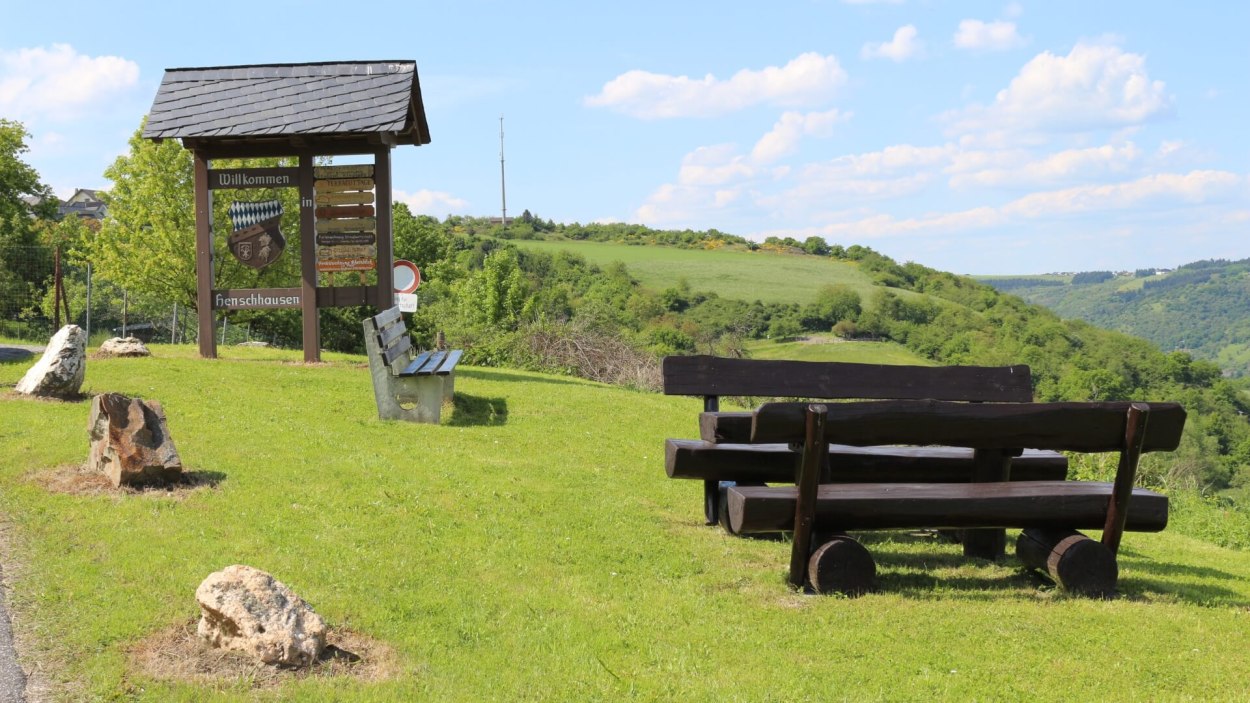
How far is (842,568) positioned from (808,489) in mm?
507

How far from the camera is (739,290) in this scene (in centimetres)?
8338

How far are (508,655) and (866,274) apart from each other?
303 feet

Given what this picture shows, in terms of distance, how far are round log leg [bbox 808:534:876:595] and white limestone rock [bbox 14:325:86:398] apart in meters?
8.81

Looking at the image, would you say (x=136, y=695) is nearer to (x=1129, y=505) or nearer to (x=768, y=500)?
(x=768, y=500)

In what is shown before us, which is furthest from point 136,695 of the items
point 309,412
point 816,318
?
point 816,318

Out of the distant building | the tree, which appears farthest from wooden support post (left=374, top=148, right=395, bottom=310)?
the distant building

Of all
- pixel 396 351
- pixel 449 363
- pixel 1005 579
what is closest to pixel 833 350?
pixel 449 363

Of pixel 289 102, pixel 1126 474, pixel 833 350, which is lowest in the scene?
pixel 833 350

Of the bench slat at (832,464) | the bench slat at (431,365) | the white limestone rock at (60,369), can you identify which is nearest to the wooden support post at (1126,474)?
the bench slat at (832,464)

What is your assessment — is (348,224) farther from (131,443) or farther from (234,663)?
(234,663)

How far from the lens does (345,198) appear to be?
16.3 metres

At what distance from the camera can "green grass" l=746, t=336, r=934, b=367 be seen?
6656cm

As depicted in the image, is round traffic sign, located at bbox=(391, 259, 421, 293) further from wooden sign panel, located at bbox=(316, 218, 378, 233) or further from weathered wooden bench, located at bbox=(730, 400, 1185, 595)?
weathered wooden bench, located at bbox=(730, 400, 1185, 595)

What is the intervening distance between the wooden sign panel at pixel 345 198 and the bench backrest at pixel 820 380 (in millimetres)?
→ 10449
